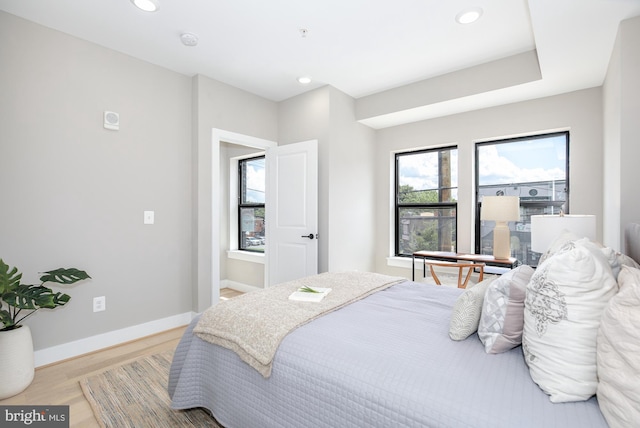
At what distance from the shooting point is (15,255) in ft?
7.68

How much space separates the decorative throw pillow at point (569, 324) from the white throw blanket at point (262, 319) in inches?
37.7

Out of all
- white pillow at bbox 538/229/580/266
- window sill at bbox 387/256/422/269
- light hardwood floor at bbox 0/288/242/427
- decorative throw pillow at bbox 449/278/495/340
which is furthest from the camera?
window sill at bbox 387/256/422/269

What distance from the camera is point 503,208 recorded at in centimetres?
321

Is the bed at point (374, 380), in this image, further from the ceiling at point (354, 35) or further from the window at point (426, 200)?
the window at point (426, 200)

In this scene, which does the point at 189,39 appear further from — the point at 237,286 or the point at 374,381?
the point at 237,286

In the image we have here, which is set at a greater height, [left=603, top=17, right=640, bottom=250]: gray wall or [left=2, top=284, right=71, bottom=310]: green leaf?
[left=603, top=17, right=640, bottom=250]: gray wall

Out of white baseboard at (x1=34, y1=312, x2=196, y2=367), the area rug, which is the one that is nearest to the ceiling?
white baseboard at (x1=34, y1=312, x2=196, y2=367)

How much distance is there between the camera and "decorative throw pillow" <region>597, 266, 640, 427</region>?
765 millimetres

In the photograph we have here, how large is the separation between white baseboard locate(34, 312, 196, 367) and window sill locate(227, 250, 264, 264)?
4.02 feet

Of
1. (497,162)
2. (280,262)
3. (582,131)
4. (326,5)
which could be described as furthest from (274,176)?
(582,131)

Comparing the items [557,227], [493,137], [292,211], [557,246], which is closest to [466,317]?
[557,246]

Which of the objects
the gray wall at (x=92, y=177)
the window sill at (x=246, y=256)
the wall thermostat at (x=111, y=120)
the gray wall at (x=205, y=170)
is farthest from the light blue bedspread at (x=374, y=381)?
the window sill at (x=246, y=256)

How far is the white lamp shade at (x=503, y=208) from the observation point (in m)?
3.20

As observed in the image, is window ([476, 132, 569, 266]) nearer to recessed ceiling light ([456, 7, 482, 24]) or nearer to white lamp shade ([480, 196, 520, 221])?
white lamp shade ([480, 196, 520, 221])
